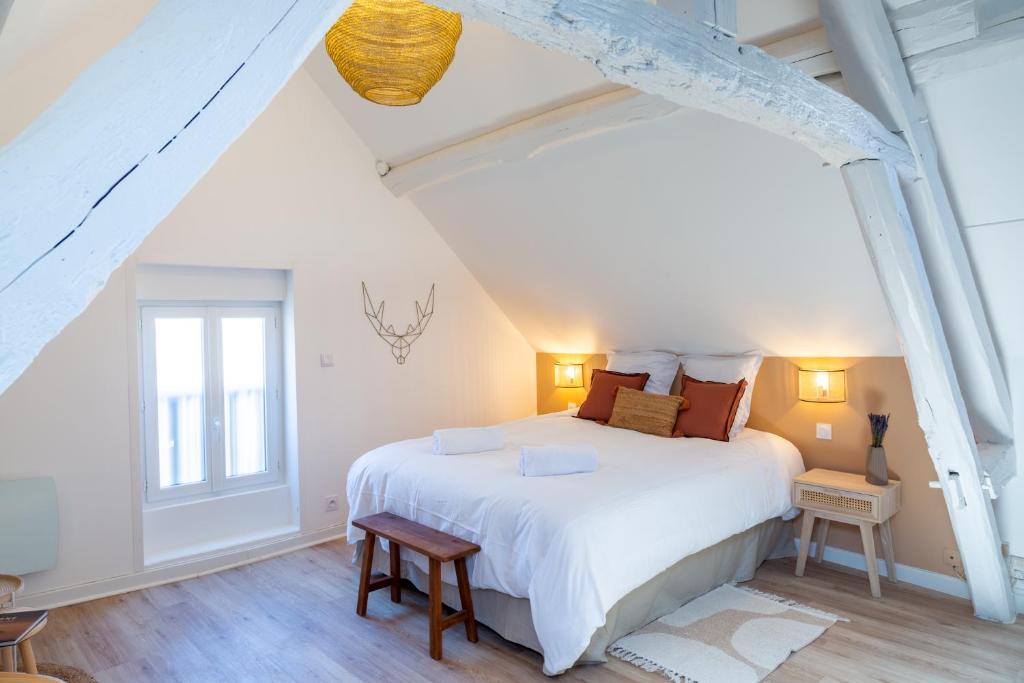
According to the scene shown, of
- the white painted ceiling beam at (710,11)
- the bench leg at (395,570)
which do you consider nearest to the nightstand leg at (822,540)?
the bench leg at (395,570)

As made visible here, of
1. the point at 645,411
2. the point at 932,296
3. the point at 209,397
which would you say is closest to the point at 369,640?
the point at 209,397

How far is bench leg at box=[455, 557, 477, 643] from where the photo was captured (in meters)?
3.01

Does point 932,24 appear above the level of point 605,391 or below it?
above

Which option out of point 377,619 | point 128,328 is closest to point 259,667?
point 377,619

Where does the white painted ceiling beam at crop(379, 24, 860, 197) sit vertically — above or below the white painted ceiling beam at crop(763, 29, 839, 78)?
above

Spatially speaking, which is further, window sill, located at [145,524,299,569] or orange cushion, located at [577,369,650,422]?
orange cushion, located at [577,369,650,422]

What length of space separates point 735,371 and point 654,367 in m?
0.59

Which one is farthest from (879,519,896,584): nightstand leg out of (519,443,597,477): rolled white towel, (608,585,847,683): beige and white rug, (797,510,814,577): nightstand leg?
(519,443,597,477): rolled white towel

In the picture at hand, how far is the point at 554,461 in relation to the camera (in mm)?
3297

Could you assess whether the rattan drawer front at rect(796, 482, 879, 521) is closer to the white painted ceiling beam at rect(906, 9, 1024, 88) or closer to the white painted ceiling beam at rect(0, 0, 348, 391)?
the white painted ceiling beam at rect(906, 9, 1024, 88)

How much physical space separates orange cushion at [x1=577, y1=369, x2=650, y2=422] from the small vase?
1457mm

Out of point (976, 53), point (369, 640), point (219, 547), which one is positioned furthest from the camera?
point (219, 547)

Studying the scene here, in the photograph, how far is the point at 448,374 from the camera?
5.30 m

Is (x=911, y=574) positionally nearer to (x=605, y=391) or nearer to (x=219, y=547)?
(x=605, y=391)
